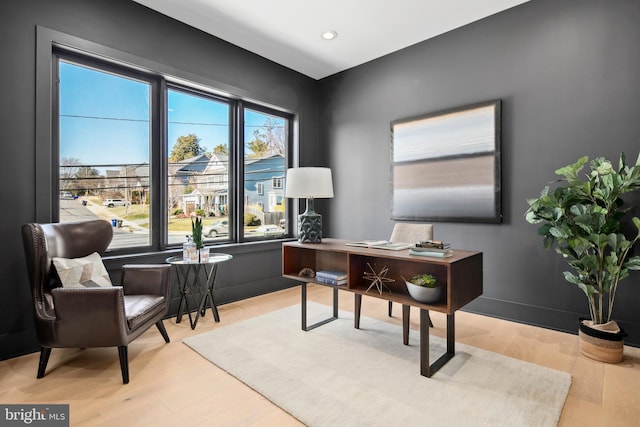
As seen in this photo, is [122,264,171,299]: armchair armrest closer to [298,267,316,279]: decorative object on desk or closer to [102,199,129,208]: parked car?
[102,199,129,208]: parked car

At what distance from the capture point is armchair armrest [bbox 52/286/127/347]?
1.95 metres

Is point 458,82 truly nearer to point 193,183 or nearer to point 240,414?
point 193,183

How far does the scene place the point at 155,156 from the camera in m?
3.23

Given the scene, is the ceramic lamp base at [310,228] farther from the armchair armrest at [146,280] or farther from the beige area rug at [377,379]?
the armchair armrest at [146,280]

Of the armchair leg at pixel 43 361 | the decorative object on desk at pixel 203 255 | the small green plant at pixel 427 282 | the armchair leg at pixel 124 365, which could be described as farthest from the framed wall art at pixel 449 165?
the armchair leg at pixel 43 361

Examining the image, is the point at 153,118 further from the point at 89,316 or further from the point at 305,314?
the point at 305,314

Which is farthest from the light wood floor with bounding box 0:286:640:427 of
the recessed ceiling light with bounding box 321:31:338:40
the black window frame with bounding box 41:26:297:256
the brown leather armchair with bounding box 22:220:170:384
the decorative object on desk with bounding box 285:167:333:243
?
the recessed ceiling light with bounding box 321:31:338:40

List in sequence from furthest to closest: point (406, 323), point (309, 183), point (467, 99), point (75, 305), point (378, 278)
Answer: point (467, 99) → point (309, 183) → point (406, 323) → point (378, 278) → point (75, 305)

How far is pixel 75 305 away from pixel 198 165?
1984 millimetres

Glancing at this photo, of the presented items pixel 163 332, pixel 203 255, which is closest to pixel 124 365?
pixel 163 332

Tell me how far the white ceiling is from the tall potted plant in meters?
1.83

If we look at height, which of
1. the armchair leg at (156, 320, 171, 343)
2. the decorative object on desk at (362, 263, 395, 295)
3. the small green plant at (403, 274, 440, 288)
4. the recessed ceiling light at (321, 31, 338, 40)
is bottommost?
the armchair leg at (156, 320, 171, 343)

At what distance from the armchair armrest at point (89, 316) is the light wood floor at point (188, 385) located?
0.26 metres

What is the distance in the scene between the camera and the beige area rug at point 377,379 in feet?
5.47
